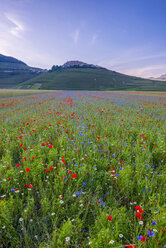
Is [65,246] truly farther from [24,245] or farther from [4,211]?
[4,211]

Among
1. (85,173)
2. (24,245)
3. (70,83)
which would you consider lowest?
(24,245)

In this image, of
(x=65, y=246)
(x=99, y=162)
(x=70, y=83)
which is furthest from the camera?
(x=70, y=83)

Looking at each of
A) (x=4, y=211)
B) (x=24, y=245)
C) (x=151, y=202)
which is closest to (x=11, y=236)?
(x=24, y=245)

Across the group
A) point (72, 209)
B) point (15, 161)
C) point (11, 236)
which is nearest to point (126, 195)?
point (72, 209)

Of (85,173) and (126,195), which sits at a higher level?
(85,173)

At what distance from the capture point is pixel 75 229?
1.66m

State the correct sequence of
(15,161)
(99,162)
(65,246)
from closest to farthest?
(65,246)
(99,162)
(15,161)

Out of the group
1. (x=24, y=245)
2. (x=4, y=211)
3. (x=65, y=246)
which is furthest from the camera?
(x=4, y=211)

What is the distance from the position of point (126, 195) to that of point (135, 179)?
49 centimetres

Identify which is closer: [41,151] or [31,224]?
[31,224]

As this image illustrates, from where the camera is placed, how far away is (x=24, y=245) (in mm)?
1597

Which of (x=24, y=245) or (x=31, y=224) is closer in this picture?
(x=24, y=245)

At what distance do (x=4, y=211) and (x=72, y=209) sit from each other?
0.99m

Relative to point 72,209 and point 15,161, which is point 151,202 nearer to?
point 72,209
